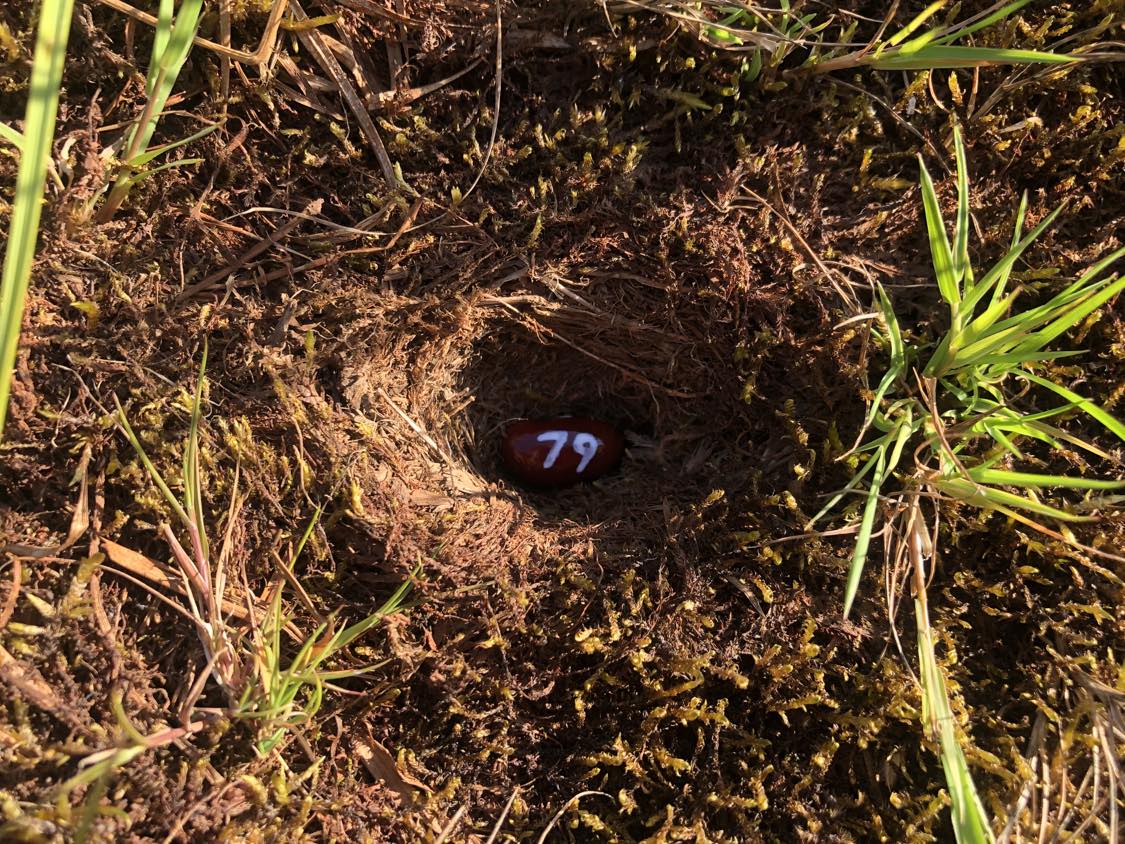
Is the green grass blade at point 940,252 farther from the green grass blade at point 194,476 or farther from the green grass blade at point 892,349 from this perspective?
the green grass blade at point 194,476

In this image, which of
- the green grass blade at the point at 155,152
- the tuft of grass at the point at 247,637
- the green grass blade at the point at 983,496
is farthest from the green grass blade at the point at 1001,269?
the green grass blade at the point at 155,152

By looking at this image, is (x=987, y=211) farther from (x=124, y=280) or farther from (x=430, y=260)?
(x=124, y=280)

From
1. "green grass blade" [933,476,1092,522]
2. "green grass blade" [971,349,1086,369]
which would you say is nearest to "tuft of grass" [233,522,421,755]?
"green grass blade" [933,476,1092,522]

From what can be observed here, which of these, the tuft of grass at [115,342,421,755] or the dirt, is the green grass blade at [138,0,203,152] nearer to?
the dirt

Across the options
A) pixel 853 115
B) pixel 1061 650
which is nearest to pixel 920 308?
pixel 853 115

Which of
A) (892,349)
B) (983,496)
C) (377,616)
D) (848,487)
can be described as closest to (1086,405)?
(983,496)
